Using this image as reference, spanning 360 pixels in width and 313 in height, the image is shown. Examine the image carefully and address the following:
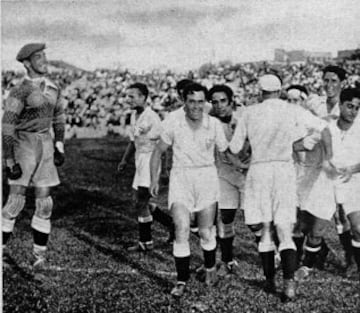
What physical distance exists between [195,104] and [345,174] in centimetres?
142

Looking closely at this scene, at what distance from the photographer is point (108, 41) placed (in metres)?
5.72

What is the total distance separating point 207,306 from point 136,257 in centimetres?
165

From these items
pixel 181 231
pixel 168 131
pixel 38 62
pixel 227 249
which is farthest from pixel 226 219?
pixel 38 62

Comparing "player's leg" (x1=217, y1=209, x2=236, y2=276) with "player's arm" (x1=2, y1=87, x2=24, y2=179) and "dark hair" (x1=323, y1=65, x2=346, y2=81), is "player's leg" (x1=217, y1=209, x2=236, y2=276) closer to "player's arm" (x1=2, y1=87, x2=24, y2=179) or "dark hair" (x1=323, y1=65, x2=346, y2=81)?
"dark hair" (x1=323, y1=65, x2=346, y2=81)

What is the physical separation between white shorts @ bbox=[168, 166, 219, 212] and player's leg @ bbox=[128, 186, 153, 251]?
1.57 meters

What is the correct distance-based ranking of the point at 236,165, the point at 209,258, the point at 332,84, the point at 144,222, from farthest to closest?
the point at 144,222 → the point at 332,84 → the point at 209,258 → the point at 236,165

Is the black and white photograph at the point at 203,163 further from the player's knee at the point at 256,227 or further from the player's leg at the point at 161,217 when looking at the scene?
the player's leg at the point at 161,217

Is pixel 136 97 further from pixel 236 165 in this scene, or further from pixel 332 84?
pixel 332 84

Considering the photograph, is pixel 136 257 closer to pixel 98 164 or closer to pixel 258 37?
pixel 258 37

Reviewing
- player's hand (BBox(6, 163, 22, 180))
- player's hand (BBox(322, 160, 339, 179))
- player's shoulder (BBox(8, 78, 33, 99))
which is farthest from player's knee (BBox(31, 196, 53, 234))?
player's hand (BBox(322, 160, 339, 179))

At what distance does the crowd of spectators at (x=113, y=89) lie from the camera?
49.6ft

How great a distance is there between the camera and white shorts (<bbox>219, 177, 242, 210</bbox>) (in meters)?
5.34

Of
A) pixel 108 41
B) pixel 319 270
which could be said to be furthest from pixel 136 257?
pixel 108 41

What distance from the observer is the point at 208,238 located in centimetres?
488
